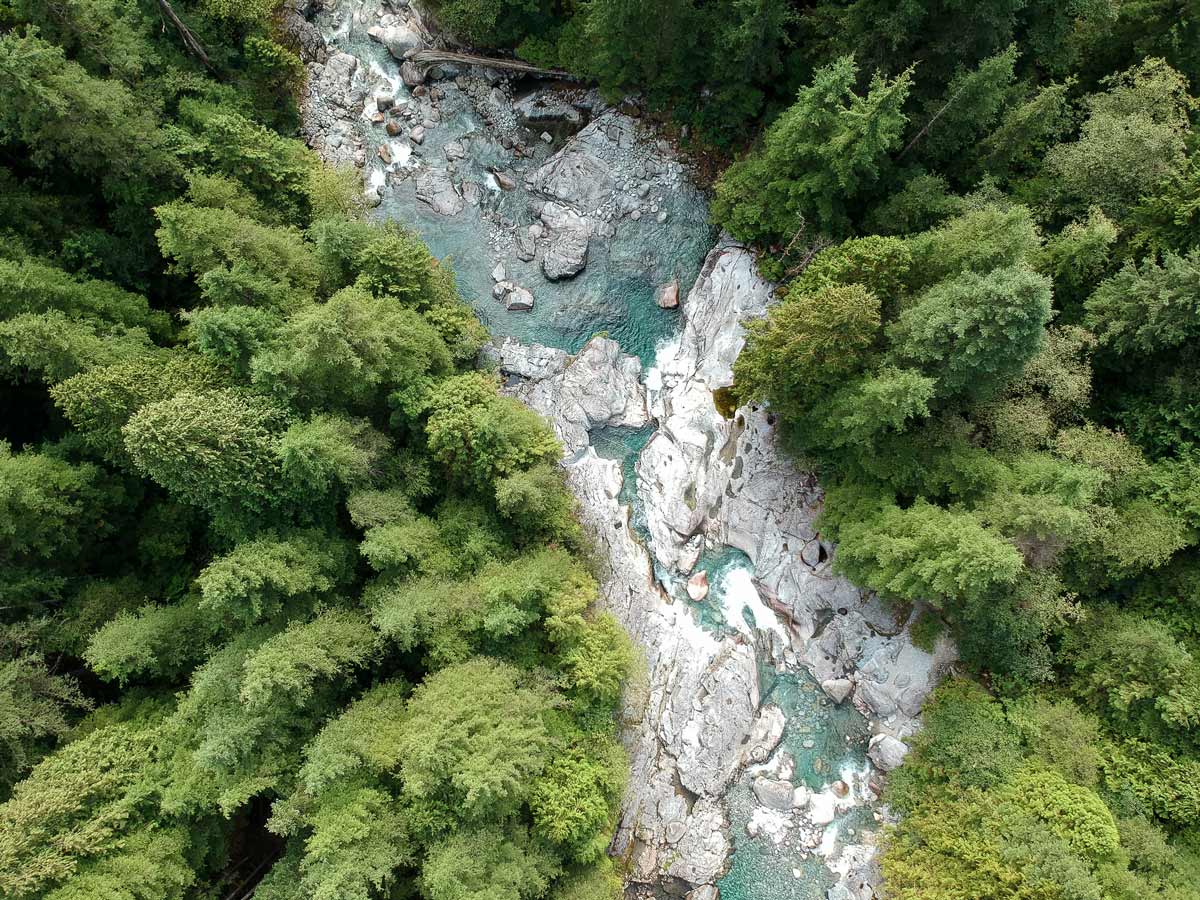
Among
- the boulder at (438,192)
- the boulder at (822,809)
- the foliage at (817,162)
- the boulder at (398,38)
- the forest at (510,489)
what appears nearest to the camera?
the forest at (510,489)

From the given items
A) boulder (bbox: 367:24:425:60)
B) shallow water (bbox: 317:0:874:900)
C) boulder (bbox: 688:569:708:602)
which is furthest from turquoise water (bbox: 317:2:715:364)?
boulder (bbox: 688:569:708:602)

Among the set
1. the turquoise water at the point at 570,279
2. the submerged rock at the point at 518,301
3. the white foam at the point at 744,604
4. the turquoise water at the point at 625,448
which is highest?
the turquoise water at the point at 570,279

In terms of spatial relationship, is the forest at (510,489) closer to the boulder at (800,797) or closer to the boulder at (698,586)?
the boulder at (800,797)

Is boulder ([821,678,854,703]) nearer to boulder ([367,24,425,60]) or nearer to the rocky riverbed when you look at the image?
the rocky riverbed

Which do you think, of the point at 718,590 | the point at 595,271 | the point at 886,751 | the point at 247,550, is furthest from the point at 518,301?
the point at 886,751

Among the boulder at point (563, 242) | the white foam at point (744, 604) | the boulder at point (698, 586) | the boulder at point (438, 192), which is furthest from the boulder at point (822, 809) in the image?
the boulder at point (438, 192)

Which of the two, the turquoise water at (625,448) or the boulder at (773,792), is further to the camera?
the turquoise water at (625,448)

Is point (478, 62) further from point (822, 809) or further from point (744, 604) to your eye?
point (822, 809)
